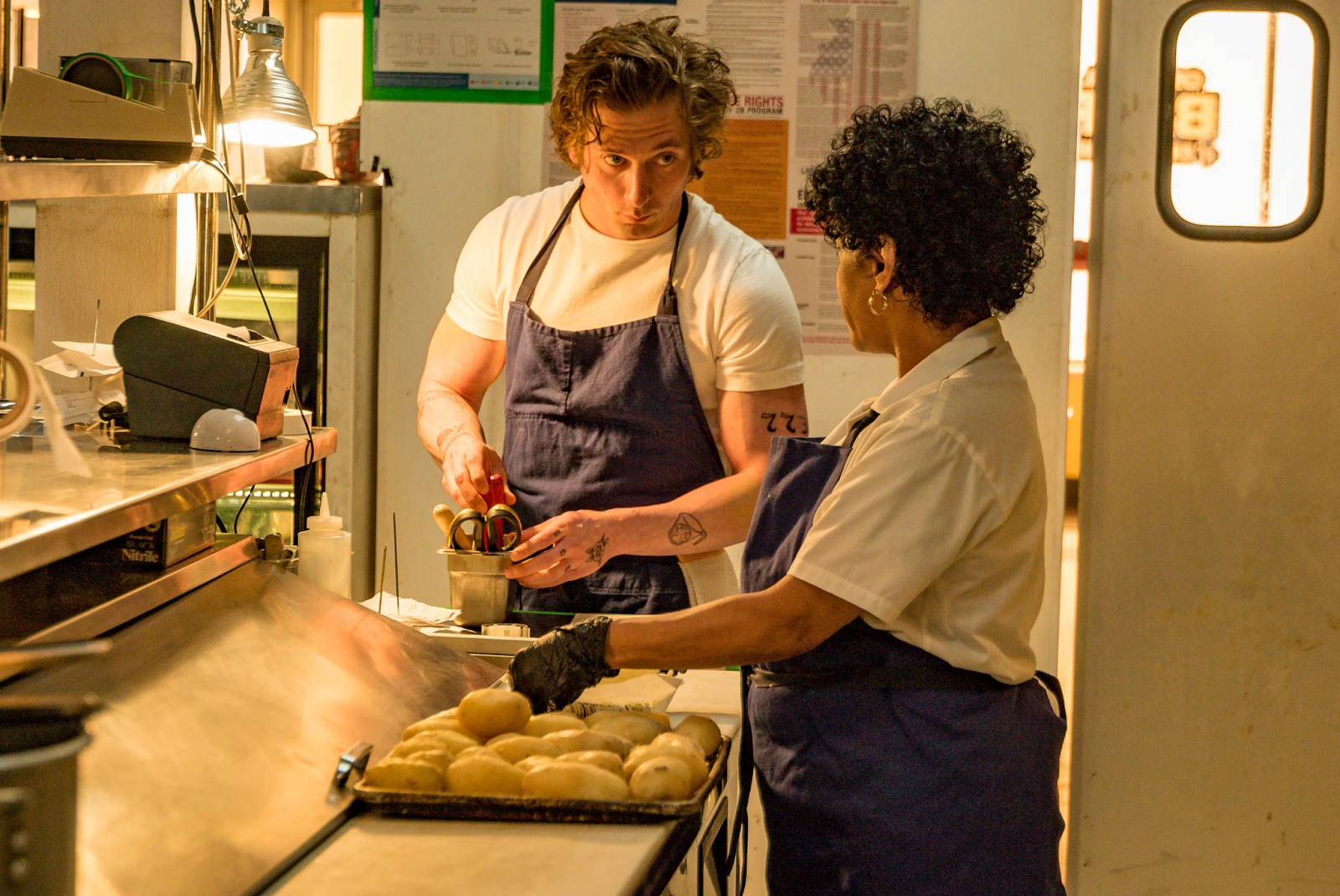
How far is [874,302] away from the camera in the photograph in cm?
162

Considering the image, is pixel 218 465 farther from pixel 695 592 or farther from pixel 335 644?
pixel 695 592

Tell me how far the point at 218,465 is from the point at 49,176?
416 mm

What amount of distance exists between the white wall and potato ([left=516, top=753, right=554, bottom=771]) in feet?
7.01

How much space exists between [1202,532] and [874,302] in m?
1.32

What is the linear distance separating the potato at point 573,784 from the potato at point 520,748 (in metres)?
0.06

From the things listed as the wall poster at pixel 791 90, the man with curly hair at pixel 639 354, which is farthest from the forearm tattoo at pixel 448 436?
the wall poster at pixel 791 90

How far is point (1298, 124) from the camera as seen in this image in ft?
8.42

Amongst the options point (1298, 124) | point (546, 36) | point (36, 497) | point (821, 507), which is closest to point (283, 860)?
point (36, 497)

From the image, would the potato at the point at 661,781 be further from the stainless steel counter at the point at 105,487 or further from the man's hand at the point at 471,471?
the man's hand at the point at 471,471

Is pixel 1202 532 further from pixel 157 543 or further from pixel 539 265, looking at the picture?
pixel 157 543

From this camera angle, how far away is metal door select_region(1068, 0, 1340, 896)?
2.57 metres

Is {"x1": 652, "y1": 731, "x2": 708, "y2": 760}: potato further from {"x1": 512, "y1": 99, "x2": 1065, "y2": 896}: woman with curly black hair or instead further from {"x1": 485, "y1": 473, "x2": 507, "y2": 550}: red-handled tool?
{"x1": 485, "y1": 473, "x2": 507, "y2": 550}: red-handled tool

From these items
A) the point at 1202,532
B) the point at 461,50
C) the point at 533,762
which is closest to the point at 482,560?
the point at 533,762

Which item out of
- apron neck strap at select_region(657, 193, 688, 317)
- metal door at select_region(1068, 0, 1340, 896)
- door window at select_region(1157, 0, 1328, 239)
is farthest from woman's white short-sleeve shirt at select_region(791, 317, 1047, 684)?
door window at select_region(1157, 0, 1328, 239)
